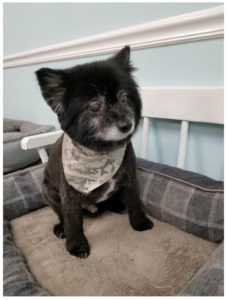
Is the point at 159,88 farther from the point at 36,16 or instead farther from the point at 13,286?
the point at 36,16

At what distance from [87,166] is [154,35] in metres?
0.62

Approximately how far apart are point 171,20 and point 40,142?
0.88 meters

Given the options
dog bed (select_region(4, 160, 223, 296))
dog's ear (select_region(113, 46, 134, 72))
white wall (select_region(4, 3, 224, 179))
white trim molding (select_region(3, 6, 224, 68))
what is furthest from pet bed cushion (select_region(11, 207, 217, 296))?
white trim molding (select_region(3, 6, 224, 68))

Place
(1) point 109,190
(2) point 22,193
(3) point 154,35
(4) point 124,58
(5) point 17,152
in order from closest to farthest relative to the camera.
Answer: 1. (4) point 124,58
2. (1) point 109,190
3. (3) point 154,35
4. (2) point 22,193
5. (5) point 17,152

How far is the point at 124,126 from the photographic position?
0.78 metres

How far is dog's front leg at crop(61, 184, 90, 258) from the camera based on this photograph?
37.9 inches

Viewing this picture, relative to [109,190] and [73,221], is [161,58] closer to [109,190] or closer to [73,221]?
[109,190]

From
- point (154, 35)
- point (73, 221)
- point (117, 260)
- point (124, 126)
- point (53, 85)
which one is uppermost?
point (154, 35)

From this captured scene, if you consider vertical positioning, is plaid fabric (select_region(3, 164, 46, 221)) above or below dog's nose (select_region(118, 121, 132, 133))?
below

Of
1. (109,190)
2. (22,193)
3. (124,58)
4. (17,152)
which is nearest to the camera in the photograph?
(124,58)

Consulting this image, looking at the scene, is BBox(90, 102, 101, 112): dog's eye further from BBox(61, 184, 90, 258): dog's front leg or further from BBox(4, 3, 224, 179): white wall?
BBox(4, 3, 224, 179): white wall

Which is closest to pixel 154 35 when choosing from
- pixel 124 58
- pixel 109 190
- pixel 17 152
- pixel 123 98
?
pixel 124 58

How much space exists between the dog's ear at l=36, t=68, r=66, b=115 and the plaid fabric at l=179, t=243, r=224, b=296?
594 millimetres

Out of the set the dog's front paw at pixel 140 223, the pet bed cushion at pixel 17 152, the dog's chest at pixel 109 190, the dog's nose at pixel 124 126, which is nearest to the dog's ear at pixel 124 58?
the dog's nose at pixel 124 126
